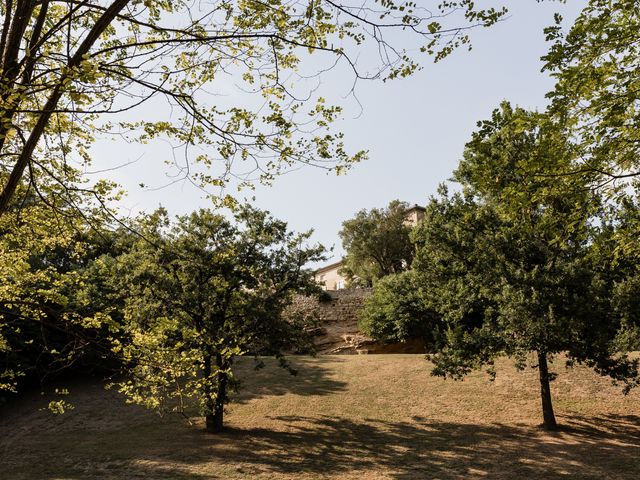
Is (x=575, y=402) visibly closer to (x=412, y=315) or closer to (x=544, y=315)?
(x=544, y=315)

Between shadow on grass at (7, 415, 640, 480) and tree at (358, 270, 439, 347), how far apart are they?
33.4ft

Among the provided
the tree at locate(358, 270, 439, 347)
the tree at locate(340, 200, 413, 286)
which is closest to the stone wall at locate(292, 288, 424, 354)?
the tree at locate(358, 270, 439, 347)

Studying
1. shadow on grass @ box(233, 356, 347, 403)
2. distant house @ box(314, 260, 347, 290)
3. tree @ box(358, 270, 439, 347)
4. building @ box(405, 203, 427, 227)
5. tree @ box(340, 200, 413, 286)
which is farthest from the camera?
distant house @ box(314, 260, 347, 290)

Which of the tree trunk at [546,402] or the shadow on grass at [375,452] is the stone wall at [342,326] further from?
the tree trunk at [546,402]

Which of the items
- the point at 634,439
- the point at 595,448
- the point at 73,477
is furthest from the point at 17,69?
the point at 634,439

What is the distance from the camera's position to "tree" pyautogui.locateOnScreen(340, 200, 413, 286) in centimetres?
4775

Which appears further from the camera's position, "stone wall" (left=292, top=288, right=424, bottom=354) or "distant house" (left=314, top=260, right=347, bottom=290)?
"distant house" (left=314, top=260, right=347, bottom=290)

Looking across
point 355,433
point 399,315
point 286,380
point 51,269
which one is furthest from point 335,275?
point 51,269

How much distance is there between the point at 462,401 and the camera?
18984 mm

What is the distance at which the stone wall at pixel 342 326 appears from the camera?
29.8 m

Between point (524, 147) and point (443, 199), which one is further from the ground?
point (524, 147)

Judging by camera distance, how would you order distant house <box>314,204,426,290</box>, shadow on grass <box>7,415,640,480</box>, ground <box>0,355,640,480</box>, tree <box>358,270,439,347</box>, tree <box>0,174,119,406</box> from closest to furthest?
1. tree <box>0,174,119,406</box>
2. shadow on grass <box>7,415,640,480</box>
3. ground <box>0,355,640,480</box>
4. tree <box>358,270,439,347</box>
5. distant house <box>314,204,426,290</box>

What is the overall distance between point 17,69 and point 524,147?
543 inches

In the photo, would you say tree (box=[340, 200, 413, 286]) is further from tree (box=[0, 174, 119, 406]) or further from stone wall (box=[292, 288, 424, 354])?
tree (box=[0, 174, 119, 406])
